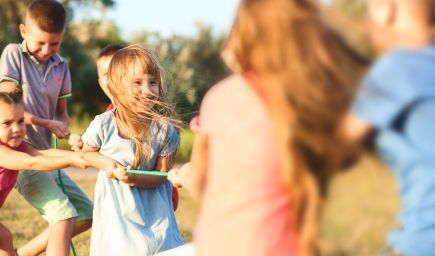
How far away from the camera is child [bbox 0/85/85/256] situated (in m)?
4.42

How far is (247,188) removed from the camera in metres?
2.37

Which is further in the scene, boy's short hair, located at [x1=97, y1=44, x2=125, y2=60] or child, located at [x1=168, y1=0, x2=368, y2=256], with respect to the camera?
boy's short hair, located at [x1=97, y1=44, x2=125, y2=60]

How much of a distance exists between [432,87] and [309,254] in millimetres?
546

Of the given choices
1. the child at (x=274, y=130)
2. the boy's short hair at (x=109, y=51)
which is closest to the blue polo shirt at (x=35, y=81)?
the boy's short hair at (x=109, y=51)

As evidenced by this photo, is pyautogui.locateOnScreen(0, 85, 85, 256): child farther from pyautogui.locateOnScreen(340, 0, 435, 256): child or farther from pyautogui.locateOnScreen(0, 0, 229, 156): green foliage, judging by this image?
pyautogui.locateOnScreen(0, 0, 229, 156): green foliage

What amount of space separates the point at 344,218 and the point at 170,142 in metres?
5.38

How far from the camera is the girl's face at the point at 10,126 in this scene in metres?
4.67

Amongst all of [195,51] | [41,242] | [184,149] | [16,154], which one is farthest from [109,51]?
[195,51]

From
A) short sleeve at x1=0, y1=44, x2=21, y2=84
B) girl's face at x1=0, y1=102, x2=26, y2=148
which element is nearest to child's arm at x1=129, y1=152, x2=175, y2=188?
girl's face at x1=0, y1=102, x2=26, y2=148

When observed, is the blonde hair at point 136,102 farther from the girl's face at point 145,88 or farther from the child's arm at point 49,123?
the child's arm at point 49,123

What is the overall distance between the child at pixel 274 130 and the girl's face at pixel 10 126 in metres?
A: 2.42

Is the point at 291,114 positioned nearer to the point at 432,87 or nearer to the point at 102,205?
the point at 432,87

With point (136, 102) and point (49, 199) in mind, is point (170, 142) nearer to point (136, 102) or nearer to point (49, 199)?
point (136, 102)

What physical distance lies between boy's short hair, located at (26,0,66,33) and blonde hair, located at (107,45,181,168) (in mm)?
924
